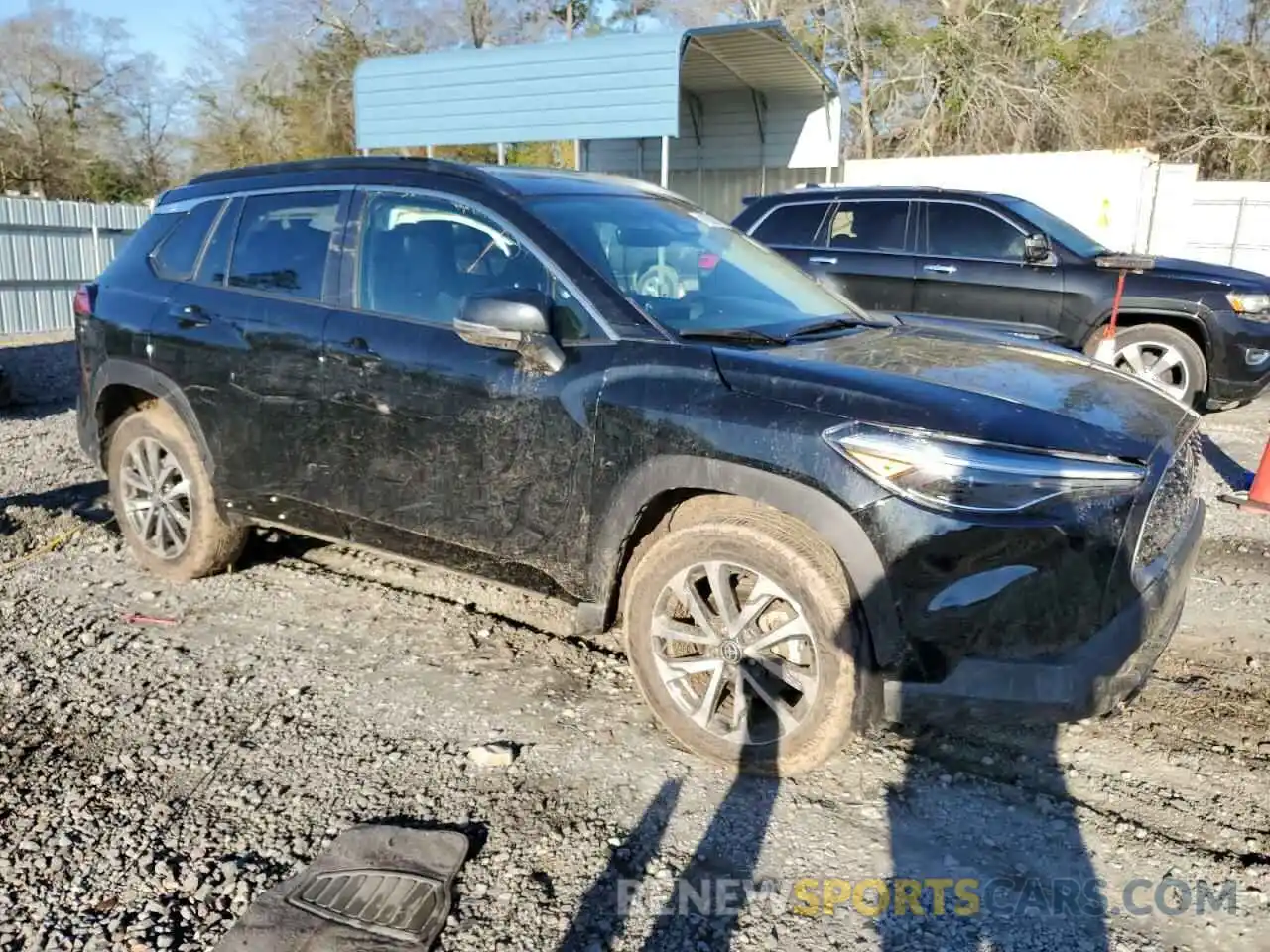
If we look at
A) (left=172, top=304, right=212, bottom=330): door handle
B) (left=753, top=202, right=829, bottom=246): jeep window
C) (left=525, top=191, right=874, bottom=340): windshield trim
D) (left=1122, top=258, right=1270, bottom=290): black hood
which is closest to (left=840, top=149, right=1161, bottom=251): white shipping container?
(left=753, top=202, right=829, bottom=246): jeep window

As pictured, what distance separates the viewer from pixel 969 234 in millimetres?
9008

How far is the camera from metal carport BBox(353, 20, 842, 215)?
50.8 feet

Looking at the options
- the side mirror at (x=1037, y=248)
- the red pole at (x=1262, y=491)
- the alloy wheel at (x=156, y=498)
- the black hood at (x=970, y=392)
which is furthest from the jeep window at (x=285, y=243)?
the side mirror at (x=1037, y=248)

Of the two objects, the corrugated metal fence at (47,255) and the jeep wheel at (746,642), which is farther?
the corrugated metal fence at (47,255)

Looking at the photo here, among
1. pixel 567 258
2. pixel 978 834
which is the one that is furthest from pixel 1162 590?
pixel 567 258

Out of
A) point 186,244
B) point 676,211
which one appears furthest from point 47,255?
point 676,211

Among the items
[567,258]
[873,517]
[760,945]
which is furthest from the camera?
[567,258]

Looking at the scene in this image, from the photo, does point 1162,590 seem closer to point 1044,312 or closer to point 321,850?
point 321,850

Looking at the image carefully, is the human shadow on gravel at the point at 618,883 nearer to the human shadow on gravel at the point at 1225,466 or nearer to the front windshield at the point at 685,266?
the front windshield at the point at 685,266

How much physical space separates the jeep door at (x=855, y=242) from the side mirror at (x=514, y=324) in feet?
20.2

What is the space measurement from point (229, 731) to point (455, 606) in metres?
1.33

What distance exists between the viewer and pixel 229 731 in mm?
3584

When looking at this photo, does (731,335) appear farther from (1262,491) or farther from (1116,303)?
(1116,303)

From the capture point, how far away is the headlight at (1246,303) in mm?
8414
